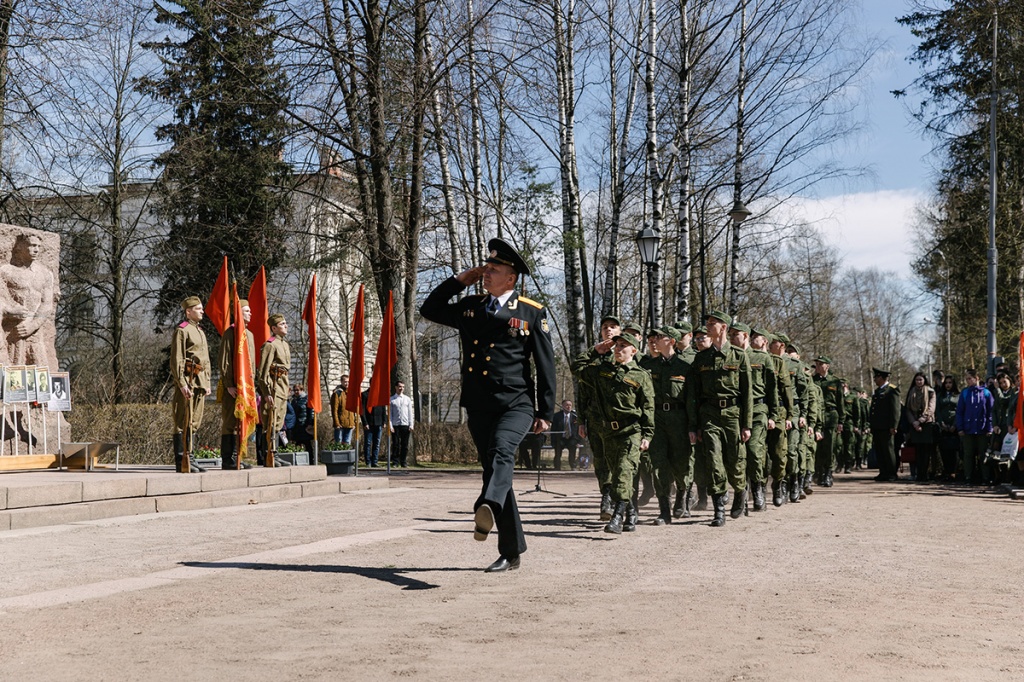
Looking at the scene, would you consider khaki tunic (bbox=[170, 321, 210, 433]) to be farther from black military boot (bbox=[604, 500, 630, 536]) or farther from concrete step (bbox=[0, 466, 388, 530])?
black military boot (bbox=[604, 500, 630, 536])

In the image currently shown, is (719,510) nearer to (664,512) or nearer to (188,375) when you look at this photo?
(664,512)

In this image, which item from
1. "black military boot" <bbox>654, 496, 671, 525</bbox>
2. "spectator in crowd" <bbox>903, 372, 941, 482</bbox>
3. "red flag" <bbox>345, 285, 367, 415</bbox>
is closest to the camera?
"black military boot" <bbox>654, 496, 671, 525</bbox>

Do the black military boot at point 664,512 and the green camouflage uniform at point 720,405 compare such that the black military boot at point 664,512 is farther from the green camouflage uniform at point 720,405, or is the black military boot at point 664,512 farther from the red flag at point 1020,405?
the red flag at point 1020,405

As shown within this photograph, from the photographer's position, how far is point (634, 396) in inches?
417

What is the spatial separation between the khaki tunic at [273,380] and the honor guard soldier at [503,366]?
795 centimetres

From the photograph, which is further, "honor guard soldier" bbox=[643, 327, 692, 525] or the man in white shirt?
the man in white shirt

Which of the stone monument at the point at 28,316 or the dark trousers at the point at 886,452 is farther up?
the stone monument at the point at 28,316

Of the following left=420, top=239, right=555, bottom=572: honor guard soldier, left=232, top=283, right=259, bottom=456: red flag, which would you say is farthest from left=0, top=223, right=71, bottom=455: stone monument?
left=420, top=239, right=555, bottom=572: honor guard soldier

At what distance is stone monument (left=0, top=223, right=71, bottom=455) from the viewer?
15.8 metres

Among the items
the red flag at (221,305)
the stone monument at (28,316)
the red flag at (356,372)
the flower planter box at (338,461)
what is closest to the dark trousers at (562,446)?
the red flag at (356,372)

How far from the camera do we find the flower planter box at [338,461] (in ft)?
56.7

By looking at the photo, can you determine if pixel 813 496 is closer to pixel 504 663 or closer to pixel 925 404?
pixel 925 404

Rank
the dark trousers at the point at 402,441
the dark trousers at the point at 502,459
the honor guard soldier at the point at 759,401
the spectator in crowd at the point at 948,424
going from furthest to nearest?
the dark trousers at the point at 402,441
the spectator in crowd at the point at 948,424
the honor guard soldier at the point at 759,401
the dark trousers at the point at 502,459

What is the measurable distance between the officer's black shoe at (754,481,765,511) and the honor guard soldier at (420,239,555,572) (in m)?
6.18
